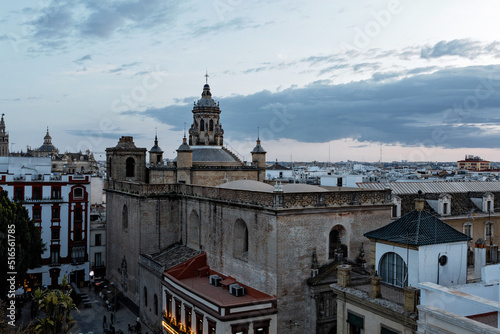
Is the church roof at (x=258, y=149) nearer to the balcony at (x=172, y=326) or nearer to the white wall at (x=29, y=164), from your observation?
the balcony at (x=172, y=326)

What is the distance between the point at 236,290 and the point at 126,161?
2467 cm

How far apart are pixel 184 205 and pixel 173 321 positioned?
1009cm

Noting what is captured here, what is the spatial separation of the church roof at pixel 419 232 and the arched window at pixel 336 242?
20.1 feet

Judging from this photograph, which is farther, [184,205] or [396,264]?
[184,205]

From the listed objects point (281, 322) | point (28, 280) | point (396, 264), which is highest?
point (396, 264)

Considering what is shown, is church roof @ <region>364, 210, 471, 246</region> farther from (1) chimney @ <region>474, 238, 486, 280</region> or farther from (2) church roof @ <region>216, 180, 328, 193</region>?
(2) church roof @ <region>216, 180, 328, 193</region>

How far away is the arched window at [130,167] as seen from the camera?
1839 inches

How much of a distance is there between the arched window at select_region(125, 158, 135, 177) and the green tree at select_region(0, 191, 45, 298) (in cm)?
1128

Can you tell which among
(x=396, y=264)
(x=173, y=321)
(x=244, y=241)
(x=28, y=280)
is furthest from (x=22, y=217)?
(x=396, y=264)

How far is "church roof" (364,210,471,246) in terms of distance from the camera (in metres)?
19.1

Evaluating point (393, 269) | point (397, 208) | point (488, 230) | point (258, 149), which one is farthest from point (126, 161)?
point (488, 230)

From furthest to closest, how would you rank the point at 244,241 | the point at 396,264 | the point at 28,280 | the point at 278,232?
the point at 28,280
the point at 244,241
the point at 278,232
the point at 396,264

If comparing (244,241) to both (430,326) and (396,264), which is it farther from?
(430,326)

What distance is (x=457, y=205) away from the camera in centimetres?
3756
